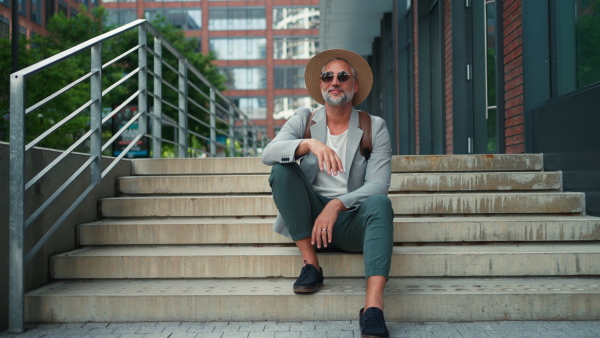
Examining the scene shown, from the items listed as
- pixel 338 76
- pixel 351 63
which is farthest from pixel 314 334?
pixel 351 63

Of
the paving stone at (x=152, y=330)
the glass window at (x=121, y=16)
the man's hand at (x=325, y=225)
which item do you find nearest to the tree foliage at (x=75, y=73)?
the paving stone at (x=152, y=330)

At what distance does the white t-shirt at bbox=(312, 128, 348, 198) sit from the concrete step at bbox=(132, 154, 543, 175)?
146cm

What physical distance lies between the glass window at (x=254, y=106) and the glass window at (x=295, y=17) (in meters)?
7.03

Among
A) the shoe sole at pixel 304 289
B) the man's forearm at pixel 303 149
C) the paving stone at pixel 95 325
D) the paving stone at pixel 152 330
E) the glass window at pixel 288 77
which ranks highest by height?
the glass window at pixel 288 77

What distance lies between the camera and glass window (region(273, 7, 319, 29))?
55.1 m

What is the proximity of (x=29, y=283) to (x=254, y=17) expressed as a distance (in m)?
54.4

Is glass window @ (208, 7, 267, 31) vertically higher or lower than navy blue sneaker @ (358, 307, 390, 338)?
higher

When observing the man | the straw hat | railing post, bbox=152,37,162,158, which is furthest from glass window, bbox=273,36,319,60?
the man

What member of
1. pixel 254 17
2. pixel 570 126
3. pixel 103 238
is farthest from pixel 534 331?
pixel 254 17

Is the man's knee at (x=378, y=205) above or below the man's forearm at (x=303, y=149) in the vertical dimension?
below

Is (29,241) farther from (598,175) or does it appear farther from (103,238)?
(598,175)

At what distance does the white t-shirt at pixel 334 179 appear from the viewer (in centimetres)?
354

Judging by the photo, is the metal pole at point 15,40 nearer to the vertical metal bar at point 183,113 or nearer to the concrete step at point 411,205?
the vertical metal bar at point 183,113

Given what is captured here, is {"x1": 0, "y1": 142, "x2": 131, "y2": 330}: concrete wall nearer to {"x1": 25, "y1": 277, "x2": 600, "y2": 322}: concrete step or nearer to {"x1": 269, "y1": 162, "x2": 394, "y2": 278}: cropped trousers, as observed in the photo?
{"x1": 25, "y1": 277, "x2": 600, "y2": 322}: concrete step
